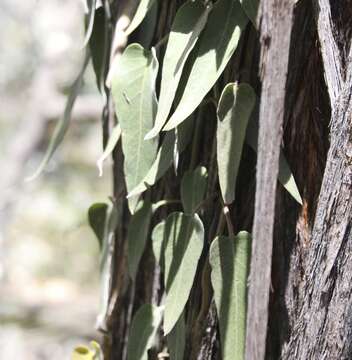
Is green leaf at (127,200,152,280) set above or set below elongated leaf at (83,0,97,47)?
below

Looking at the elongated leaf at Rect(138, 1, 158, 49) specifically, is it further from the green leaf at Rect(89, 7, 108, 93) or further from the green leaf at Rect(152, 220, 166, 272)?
the green leaf at Rect(152, 220, 166, 272)

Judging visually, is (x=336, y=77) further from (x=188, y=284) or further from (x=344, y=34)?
(x=188, y=284)

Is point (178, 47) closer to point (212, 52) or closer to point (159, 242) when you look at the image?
point (212, 52)

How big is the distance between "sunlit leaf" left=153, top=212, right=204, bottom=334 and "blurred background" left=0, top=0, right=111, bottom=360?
396 cm

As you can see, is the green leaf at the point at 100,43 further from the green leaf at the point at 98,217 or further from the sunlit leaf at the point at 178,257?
the sunlit leaf at the point at 178,257

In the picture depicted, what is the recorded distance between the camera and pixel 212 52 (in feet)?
3.40

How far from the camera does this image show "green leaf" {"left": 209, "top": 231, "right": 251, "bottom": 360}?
102 centimetres

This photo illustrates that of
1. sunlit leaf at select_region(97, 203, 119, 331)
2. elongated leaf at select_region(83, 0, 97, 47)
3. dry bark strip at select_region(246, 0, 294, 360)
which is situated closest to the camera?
dry bark strip at select_region(246, 0, 294, 360)

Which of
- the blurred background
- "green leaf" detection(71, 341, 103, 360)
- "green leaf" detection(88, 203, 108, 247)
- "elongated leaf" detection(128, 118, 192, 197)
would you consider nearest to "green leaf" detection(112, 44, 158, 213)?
"elongated leaf" detection(128, 118, 192, 197)

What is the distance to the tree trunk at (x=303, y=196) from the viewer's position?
92 centimetres

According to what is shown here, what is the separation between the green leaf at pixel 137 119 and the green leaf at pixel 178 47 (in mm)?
61

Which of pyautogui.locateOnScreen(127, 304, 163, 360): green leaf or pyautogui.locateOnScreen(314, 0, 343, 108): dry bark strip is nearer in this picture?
pyautogui.locateOnScreen(314, 0, 343, 108): dry bark strip

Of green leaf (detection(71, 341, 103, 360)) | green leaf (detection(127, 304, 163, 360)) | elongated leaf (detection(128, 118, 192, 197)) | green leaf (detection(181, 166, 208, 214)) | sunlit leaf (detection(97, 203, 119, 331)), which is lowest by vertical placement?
green leaf (detection(71, 341, 103, 360))

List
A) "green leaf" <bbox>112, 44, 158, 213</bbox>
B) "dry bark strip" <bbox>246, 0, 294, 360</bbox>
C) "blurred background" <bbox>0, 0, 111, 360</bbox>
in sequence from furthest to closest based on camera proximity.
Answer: "blurred background" <bbox>0, 0, 111, 360</bbox> → "green leaf" <bbox>112, 44, 158, 213</bbox> → "dry bark strip" <bbox>246, 0, 294, 360</bbox>
